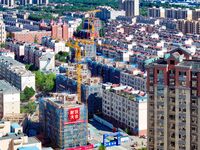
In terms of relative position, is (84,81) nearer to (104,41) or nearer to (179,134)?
(179,134)

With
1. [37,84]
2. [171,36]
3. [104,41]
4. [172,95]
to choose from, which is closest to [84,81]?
[37,84]

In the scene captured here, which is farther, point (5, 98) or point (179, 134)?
point (5, 98)

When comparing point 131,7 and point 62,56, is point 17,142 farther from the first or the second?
point 131,7

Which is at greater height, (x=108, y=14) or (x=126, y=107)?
(x=108, y=14)

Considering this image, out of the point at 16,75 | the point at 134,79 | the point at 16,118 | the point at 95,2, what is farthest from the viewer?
Answer: the point at 95,2

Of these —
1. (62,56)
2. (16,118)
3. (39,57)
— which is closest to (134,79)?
(16,118)

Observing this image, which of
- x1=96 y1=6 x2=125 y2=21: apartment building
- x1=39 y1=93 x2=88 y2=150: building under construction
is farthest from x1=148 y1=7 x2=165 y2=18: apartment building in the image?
x1=39 y1=93 x2=88 y2=150: building under construction

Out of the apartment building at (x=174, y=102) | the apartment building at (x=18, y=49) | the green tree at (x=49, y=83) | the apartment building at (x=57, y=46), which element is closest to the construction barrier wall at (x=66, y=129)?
the apartment building at (x=174, y=102)
